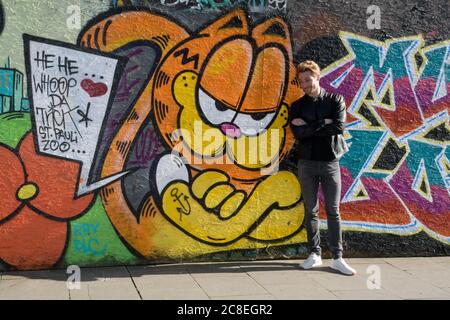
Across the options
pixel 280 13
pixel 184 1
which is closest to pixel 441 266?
pixel 280 13

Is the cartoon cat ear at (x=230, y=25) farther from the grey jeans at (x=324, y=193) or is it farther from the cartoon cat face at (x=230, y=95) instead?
the grey jeans at (x=324, y=193)

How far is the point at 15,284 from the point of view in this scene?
17.0ft

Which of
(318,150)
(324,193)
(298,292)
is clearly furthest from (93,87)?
(298,292)

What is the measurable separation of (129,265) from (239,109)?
1.88 metres

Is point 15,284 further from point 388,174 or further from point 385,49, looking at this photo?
point 385,49

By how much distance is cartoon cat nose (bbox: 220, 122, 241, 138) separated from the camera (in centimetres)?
590

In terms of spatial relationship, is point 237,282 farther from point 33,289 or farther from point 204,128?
point 33,289

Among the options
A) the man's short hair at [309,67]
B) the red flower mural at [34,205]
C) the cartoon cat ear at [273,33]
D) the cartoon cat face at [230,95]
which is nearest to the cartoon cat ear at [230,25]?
the cartoon cat face at [230,95]

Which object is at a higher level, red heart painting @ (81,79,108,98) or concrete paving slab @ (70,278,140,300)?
red heart painting @ (81,79,108,98)

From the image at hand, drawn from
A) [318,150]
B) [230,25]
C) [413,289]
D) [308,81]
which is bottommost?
[413,289]

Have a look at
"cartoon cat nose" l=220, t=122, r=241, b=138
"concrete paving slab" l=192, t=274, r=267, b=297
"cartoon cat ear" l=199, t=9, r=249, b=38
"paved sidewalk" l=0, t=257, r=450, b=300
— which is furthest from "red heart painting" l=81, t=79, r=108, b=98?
"concrete paving slab" l=192, t=274, r=267, b=297

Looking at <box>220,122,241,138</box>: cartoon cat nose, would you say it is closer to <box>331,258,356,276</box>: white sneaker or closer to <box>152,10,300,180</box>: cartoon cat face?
<box>152,10,300,180</box>: cartoon cat face

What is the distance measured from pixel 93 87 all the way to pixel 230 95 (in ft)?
4.36

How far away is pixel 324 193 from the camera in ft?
18.8
